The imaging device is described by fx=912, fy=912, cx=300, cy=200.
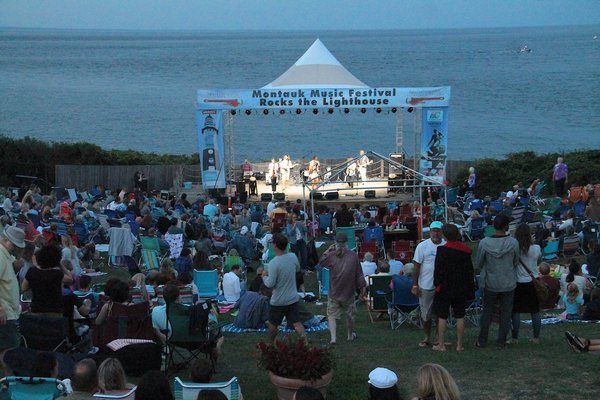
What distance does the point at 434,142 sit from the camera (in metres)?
23.8

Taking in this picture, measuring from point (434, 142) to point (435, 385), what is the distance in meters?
19.2

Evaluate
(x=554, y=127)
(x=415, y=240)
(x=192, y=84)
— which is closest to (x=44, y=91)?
(x=192, y=84)

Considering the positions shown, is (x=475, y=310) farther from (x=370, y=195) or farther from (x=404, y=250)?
(x=370, y=195)

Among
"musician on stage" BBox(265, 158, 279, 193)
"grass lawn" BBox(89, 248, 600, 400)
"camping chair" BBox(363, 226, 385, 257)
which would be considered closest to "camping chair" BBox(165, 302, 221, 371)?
"grass lawn" BBox(89, 248, 600, 400)

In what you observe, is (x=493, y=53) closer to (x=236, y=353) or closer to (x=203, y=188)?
(x=203, y=188)

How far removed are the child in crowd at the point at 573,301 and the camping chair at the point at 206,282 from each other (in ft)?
15.6

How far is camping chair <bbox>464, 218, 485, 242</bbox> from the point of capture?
18.5m

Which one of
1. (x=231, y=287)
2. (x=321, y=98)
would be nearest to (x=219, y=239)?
(x=231, y=287)

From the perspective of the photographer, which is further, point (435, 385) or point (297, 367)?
point (297, 367)

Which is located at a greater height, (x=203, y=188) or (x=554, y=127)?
(x=554, y=127)

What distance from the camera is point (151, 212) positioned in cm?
1925

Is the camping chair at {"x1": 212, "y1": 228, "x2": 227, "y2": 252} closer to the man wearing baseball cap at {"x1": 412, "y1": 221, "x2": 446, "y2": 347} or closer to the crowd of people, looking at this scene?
the crowd of people

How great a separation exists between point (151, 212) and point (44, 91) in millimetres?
86546

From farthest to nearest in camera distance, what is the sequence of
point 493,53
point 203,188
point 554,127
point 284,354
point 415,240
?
1. point 493,53
2. point 554,127
3. point 203,188
4. point 415,240
5. point 284,354
